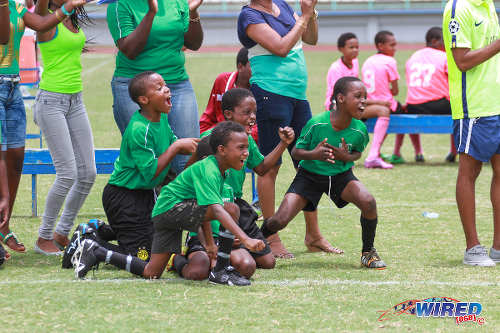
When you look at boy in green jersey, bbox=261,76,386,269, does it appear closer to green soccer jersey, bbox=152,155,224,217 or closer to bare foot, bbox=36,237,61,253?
green soccer jersey, bbox=152,155,224,217

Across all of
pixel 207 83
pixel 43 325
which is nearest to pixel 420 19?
pixel 207 83

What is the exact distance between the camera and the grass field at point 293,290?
14.1 feet

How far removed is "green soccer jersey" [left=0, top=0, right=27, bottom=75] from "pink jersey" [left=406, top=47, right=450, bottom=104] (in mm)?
7151

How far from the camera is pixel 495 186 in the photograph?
5.86m

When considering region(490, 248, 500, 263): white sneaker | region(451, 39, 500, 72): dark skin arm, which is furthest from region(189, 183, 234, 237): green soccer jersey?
region(490, 248, 500, 263): white sneaker

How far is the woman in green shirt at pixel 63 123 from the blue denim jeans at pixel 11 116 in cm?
14

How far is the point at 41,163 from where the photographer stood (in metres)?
7.74

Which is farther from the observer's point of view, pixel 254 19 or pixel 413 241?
pixel 413 241

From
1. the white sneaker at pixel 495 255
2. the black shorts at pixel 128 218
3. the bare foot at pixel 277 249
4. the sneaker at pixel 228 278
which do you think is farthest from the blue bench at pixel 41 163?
the white sneaker at pixel 495 255

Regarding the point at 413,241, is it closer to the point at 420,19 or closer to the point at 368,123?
the point at 368,123

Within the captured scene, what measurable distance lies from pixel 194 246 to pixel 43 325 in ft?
5.17

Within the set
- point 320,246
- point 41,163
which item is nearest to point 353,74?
point 41,163

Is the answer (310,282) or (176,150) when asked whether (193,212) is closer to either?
(176,150)

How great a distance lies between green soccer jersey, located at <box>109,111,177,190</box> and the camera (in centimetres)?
557
